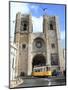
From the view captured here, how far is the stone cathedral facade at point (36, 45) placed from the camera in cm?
228

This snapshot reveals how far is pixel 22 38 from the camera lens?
90.4 inches

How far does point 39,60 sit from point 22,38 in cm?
28

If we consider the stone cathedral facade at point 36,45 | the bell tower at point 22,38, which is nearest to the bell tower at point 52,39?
the stone cathedral facade at point 36,45

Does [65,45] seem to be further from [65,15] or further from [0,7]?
[0,7]

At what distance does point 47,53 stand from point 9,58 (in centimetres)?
39

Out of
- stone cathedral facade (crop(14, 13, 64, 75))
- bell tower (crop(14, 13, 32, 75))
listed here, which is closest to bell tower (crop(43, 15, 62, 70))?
stone cathedral facade (crop(14, 13, 64, 75))

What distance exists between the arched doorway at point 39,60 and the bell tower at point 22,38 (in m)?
0.08

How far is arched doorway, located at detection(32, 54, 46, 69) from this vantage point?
232cm

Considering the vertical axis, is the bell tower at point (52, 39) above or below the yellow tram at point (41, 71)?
above

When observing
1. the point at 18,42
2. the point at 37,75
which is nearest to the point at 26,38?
the point at 18,42

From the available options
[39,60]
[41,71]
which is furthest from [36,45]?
[41,71]

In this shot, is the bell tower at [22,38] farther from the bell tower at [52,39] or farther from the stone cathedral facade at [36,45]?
the bell tower at [52,39]

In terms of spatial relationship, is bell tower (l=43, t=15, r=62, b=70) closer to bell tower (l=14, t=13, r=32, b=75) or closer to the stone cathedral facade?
the stone cathedral facade

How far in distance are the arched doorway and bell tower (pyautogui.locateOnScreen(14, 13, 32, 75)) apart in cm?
Result: 8
